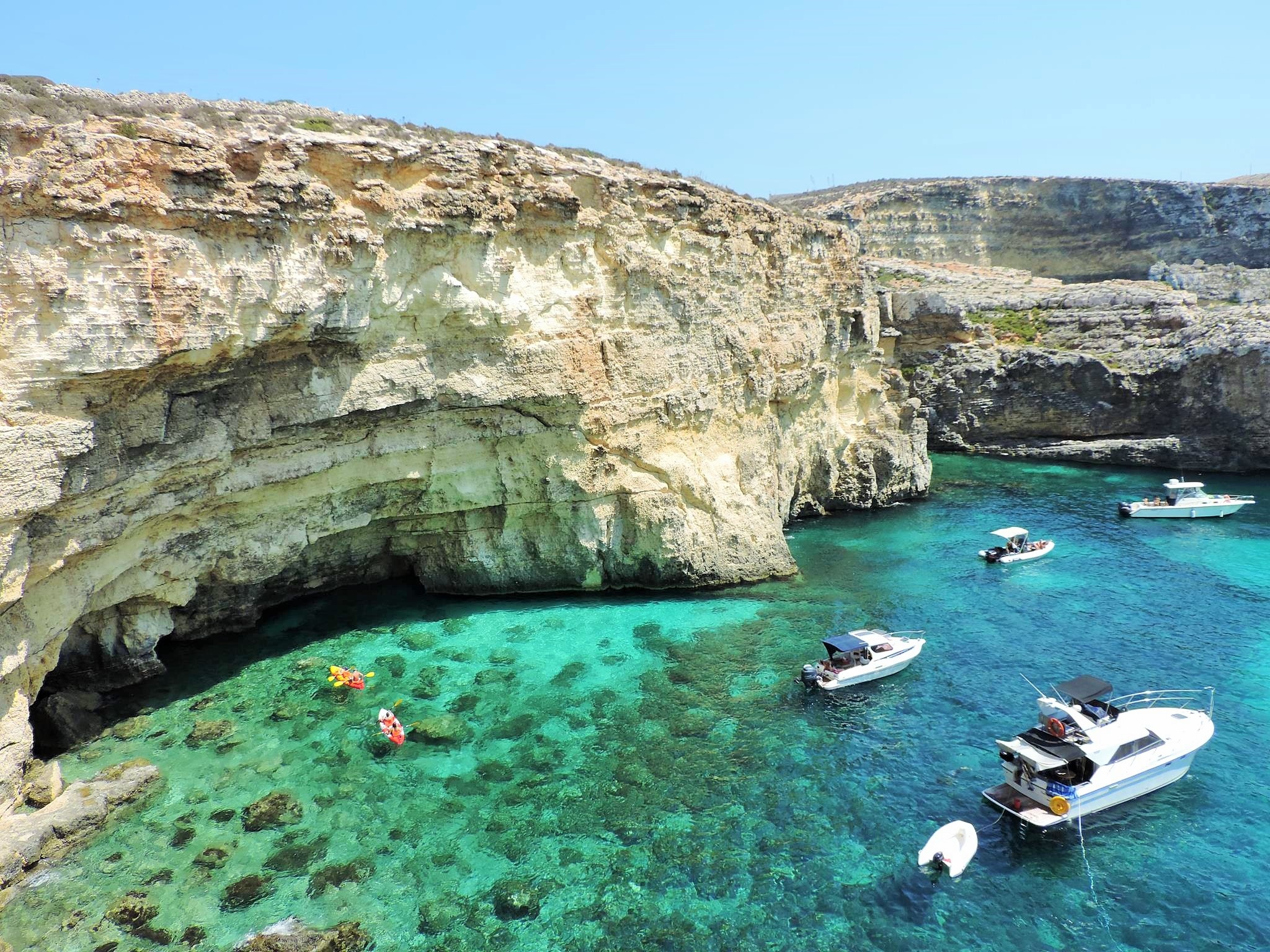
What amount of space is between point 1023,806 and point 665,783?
6.95 metres

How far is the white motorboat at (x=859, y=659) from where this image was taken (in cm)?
1978

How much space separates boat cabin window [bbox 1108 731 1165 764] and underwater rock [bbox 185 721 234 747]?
61.7 ft

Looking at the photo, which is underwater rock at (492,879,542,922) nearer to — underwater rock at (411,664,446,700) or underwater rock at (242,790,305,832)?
underwater rock at (242,790,305,832)

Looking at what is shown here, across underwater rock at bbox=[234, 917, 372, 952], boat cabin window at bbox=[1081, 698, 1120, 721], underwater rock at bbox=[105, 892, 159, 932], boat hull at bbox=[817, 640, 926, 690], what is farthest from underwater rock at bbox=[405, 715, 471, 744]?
boat cabin window at bbox=[1081, 698, 1120, 721]

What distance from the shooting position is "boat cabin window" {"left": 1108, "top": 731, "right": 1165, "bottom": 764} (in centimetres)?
1578

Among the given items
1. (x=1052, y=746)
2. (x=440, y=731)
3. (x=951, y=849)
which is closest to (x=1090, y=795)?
(x=1052, y=746)

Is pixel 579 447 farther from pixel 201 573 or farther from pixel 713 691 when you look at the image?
pixel 201 573

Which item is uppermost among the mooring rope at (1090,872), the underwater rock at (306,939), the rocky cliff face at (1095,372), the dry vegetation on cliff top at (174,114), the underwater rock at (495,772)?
the dry vegetation on cliff top at (174,114)

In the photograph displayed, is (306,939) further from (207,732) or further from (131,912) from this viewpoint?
(207,732)

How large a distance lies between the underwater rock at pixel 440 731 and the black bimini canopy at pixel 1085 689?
42.7ft

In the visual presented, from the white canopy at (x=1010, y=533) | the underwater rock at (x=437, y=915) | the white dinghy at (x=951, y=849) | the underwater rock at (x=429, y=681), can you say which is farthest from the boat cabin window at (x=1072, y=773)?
the white canopy at (x=1010, y=533)

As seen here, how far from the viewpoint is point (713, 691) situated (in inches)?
771

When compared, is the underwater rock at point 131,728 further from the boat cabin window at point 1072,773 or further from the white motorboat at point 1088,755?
the boat cabin window at point 1072,773

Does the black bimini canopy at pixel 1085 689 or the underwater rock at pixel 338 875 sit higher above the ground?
the black bimini canopy at pixel 1085 689
